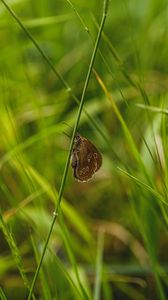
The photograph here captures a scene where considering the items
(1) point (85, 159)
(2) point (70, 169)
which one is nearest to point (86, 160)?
(1) point (85, 159)

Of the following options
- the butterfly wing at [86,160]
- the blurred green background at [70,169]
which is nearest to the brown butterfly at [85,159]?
the butterfly wing at [86,160]

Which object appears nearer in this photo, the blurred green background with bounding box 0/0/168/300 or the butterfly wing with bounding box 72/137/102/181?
the butterfly wing with bounding box 72/137/102/181

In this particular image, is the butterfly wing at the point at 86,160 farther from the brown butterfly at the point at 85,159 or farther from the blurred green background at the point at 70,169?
the blurred green background at the point at 70,169

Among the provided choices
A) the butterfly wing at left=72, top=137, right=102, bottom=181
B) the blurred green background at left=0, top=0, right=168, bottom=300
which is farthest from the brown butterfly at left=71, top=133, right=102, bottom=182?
the blurred green background at left=0, top=0, right=168, bottom=300

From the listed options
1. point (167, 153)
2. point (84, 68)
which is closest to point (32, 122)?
point (84, 68)

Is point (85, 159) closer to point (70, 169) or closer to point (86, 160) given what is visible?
point (86, 160)

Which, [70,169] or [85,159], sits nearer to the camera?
[85,159]

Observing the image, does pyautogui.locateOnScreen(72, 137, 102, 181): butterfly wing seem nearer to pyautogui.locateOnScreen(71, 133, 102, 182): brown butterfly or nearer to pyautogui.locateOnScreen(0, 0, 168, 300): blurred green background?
pyautogui.locateOnScreen(71, 133, 102, 182): brown butterfly
